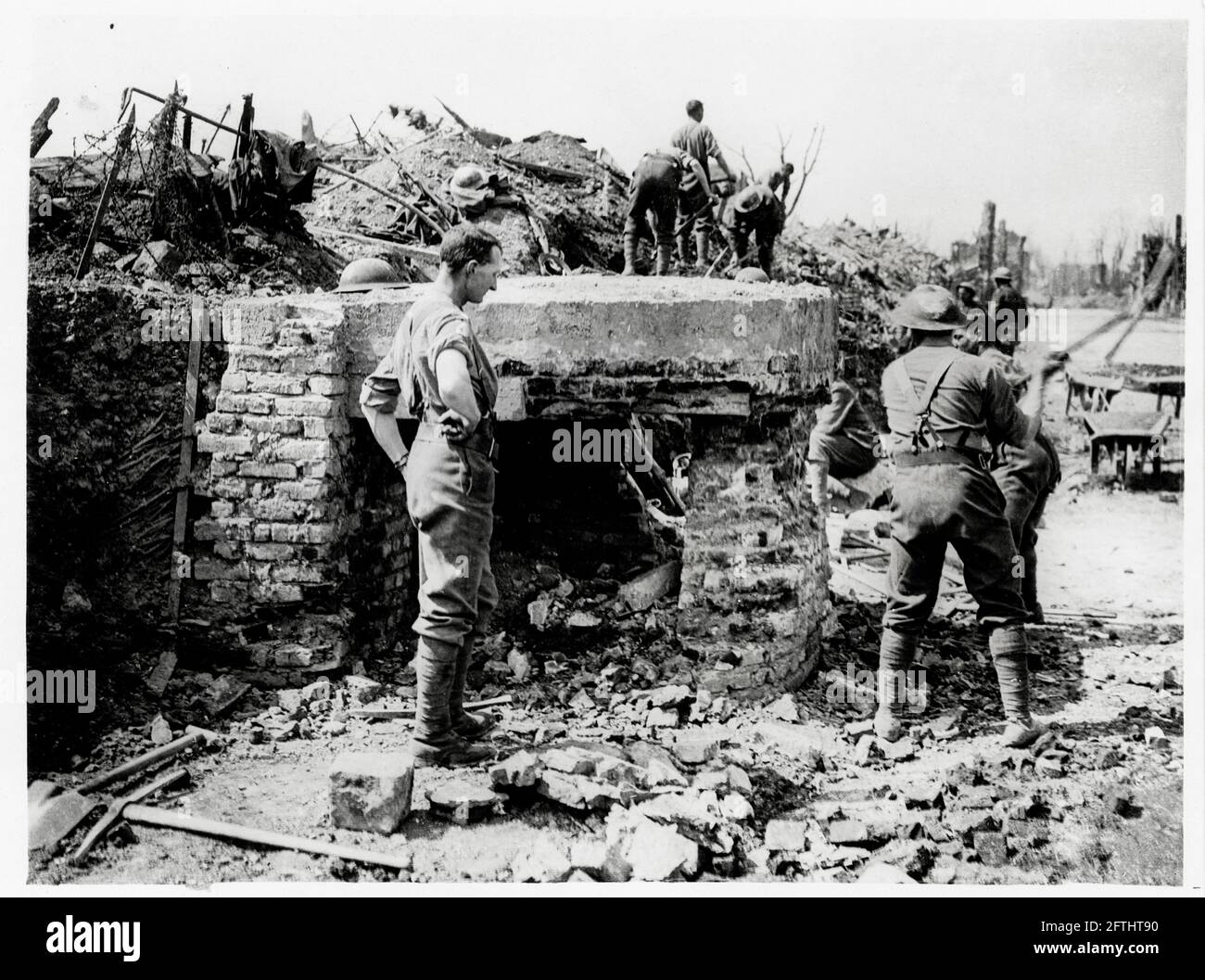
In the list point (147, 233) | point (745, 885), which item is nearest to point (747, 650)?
point (745, 885)

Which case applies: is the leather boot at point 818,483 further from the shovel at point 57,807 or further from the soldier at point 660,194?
the shovel at point 57,807

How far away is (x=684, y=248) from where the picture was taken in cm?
1138

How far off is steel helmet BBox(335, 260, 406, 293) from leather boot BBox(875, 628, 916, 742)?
2.95 metres

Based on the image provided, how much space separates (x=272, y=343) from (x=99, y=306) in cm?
108

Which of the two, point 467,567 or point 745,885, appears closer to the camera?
point 745,885

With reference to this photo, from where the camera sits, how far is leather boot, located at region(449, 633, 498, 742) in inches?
175

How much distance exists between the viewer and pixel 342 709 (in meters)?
5.10

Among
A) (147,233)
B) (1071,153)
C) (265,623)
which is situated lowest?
(265,623)

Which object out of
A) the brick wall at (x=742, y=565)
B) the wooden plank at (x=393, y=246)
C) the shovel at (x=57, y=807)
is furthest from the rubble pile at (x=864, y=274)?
the shovel at (x=57, y=807)

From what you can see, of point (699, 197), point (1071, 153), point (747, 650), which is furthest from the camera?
point (699, 197)

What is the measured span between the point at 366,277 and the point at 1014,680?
11.8ft
